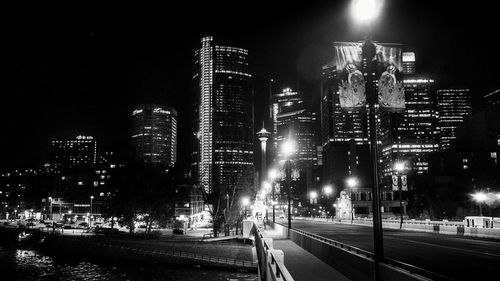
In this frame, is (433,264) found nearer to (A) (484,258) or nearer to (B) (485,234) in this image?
(A) (484,258)

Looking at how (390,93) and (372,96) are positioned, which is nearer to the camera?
(372,96)

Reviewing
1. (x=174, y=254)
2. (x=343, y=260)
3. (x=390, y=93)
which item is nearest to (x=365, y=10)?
(x=390, y=93)

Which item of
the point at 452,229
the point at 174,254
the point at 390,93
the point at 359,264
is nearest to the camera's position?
the point at 390,93

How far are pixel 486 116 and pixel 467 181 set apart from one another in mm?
54515

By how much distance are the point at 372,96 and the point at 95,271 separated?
54423 mm

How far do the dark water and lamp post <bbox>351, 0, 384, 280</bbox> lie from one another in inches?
1427

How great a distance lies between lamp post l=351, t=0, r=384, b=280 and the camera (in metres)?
12.0

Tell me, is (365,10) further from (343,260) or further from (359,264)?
(343,260)

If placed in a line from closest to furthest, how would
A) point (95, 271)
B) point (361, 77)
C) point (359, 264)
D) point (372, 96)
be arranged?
point (372, 96)
point (361, 77)
point (359, 264)
point (95, 271)

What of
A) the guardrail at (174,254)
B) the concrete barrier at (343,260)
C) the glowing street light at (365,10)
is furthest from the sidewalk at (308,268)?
the guardrail at (174,254)

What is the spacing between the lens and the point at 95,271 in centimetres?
5766

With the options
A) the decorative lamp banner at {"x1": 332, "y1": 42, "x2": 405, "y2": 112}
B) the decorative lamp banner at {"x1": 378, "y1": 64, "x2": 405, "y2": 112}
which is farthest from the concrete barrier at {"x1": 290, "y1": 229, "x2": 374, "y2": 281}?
the decorative lamp banner at {"x1": 332, "y1": 42, "x2": 405, "y2": 112}

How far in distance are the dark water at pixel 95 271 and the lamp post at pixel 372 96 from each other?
36.2 metres

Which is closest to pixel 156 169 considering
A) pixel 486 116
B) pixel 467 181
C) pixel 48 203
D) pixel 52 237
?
pixel 52 237
